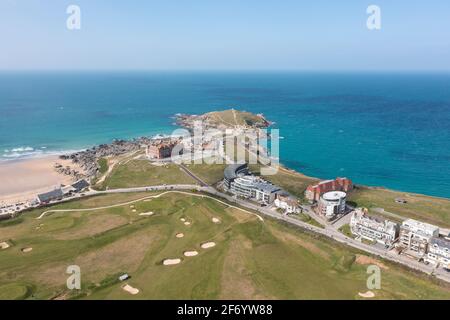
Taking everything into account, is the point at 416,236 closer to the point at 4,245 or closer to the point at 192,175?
the point at 192,175

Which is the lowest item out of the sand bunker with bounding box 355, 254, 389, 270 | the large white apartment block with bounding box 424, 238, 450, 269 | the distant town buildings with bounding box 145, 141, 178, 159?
the sand bunker with bounding box 355, 254, 389, 270

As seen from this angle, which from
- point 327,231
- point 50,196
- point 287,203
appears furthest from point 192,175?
point 327,231

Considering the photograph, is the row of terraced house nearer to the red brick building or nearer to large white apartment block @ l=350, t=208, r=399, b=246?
large white apartment block @ l=350, t=208, r=399, b=246

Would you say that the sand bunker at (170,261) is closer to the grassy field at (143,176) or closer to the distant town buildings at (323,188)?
the distant town buildings at (323,188)

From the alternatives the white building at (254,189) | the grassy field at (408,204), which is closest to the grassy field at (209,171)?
the white building at (254,189)

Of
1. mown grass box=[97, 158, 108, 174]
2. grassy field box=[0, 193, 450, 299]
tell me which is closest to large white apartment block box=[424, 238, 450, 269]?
grassy field box=[0, 193, 450, 299]

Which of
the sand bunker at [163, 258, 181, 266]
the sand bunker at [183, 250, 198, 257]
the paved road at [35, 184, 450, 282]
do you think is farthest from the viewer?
the sand bunker at [183, 250, 198, 257]
